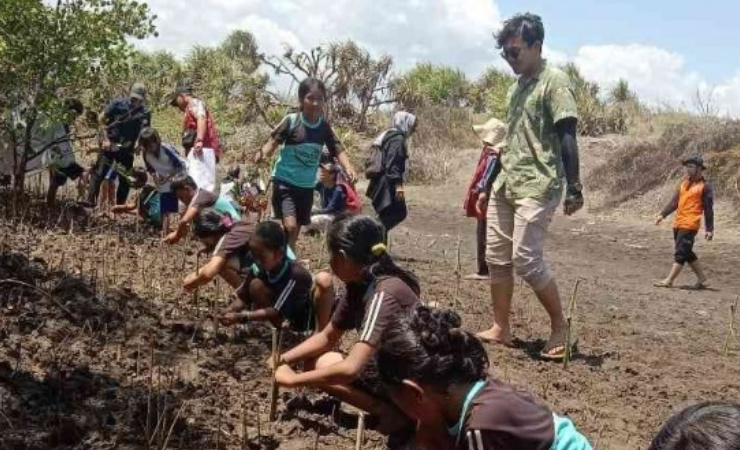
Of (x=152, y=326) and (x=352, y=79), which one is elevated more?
(x=352, y=79)

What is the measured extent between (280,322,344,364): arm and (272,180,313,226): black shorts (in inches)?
105

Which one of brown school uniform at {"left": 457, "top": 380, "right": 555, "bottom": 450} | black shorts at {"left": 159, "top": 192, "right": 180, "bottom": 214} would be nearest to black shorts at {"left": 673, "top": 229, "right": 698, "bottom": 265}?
black shorts at {"left": 159, "top": 192, "right": 180, "bottom": 214}

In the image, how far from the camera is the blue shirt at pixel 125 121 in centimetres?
872

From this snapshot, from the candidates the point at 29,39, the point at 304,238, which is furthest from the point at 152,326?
the point at 304,238

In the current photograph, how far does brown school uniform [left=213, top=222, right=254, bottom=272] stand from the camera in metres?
5.31

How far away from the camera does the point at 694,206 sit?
9.42 m

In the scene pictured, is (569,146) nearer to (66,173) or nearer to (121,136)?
(66,173)

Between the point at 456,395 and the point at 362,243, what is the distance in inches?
48.3

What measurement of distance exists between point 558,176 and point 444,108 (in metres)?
17.0

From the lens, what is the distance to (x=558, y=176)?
17.0 feet

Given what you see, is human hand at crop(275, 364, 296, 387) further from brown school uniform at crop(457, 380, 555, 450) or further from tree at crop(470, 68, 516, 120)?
tree at crop(470, 68, 516, 120)

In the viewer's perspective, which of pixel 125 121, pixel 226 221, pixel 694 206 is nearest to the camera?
pixel 226 221

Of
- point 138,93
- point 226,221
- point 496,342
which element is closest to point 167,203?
point 138,93

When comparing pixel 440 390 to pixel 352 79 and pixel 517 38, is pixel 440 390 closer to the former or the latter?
pixel 517 38
